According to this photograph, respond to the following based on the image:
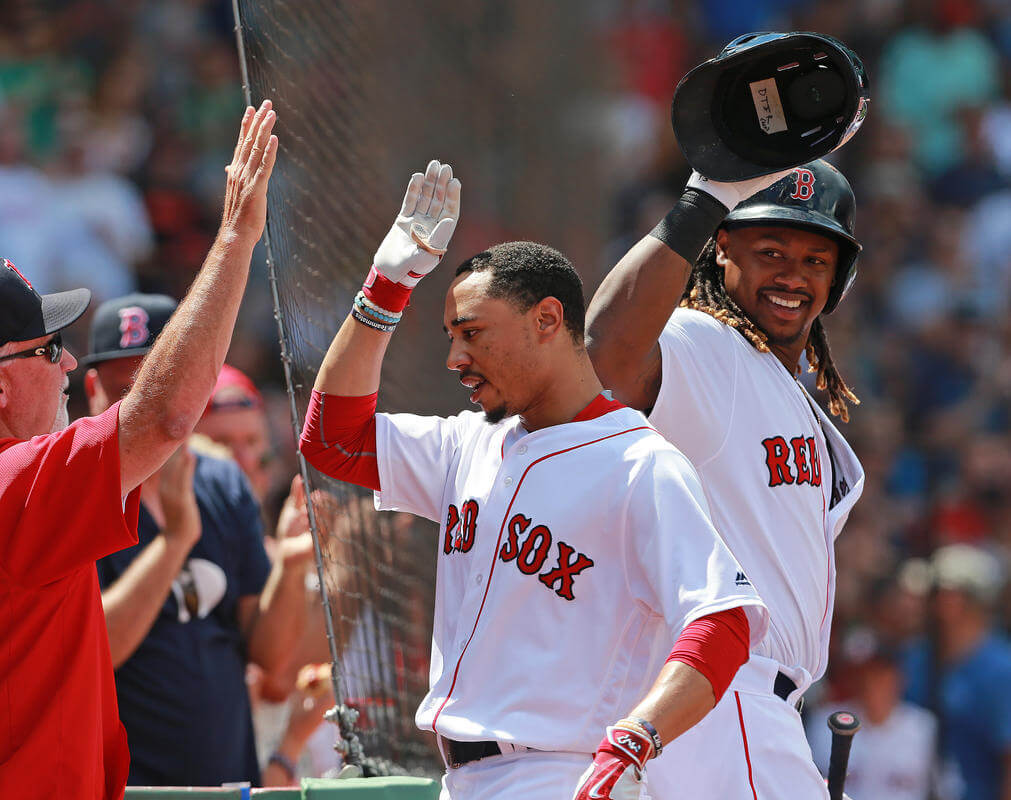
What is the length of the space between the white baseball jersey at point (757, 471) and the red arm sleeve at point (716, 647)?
1.85 ft

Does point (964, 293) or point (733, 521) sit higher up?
point (733, 521)

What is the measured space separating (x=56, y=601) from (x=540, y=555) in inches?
32.8

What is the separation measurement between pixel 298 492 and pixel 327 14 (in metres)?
1.71

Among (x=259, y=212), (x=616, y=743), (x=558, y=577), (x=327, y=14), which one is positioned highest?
(x=327, y=14)

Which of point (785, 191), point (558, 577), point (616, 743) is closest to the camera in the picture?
point (616, 743)

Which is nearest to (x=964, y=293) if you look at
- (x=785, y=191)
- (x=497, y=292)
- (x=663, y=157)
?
(x=663, y=157)

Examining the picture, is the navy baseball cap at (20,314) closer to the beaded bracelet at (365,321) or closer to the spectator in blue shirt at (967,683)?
the beaded bracelet at (365,321)

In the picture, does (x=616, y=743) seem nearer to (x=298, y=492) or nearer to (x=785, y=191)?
(x=785, y=191)

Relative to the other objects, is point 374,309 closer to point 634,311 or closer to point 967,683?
point 634,311

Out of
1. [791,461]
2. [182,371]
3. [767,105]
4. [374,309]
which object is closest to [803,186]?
[767,105]

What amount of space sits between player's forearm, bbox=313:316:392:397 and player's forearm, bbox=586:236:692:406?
0.45 m

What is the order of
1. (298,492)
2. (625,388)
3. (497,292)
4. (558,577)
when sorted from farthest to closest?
(298,492) → (625,388) → (497,292) → (558,577)

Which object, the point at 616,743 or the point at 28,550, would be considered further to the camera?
the point at 28,550

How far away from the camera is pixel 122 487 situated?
2.18 meters
